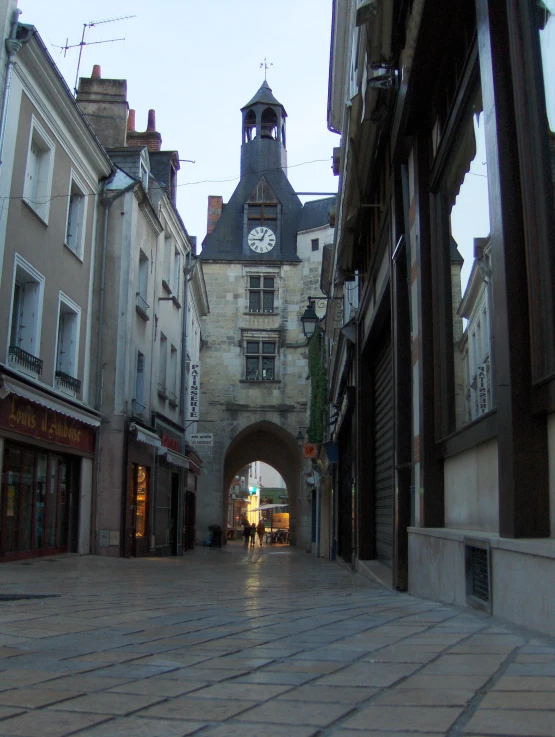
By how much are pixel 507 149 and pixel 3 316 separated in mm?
9361

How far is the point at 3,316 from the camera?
1208 centimetres

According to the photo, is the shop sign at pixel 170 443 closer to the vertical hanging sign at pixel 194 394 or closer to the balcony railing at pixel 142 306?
the vertical hanging sign at pixel 194 394

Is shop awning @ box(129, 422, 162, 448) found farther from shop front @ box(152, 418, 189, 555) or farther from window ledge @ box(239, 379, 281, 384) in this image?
window ledge @ box(239, 379, 281, 384)

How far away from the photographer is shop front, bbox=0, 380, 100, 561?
1237 centimetres

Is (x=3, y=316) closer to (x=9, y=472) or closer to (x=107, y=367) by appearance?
(x=9, y=472)

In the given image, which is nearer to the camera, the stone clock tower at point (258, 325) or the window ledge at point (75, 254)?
the window ledge at point (75, 254)

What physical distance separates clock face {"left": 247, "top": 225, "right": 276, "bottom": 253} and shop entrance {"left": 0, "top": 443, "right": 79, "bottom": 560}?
22165 mm

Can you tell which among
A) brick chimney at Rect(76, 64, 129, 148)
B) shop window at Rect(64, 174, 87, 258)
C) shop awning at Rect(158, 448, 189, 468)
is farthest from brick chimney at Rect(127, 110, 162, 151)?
shop awning at Rect(158, 448, 189, 468)

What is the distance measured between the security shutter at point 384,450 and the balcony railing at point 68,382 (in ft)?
20.5

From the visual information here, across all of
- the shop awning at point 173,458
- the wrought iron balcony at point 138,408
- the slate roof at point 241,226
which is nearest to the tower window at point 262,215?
the slate roof at point 241,226

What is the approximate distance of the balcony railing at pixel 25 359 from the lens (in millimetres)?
12602

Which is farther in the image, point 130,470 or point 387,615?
point 130,470

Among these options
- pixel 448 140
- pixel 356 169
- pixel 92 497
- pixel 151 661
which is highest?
pixel 356 169

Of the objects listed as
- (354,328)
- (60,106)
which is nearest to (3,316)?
(60,106)
